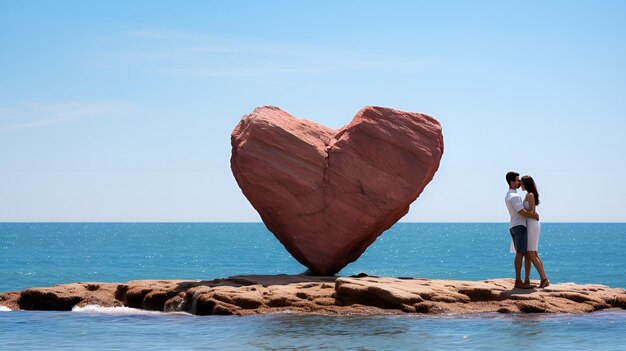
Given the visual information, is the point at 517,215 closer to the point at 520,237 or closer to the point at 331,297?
the point at 520,237

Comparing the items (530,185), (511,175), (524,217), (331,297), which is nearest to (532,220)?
(524,217)

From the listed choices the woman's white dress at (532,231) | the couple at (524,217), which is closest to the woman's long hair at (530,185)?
the couple at (524,217)

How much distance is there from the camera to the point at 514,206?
21.5 metres

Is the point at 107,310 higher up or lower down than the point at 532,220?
lower down

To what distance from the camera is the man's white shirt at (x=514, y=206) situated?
21484 millimetres

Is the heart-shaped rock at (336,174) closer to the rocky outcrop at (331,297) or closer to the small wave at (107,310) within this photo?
the rocky outcrop at (331,297)

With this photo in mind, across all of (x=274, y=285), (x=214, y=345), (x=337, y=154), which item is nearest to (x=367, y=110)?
(x=337, y=154)

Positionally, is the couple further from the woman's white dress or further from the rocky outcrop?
the rocky outcrop

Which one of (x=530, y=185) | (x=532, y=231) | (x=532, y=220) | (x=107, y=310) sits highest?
(x=530, y=185)

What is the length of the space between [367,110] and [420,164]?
1.90 m

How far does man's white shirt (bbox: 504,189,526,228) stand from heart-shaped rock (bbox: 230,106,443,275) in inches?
115

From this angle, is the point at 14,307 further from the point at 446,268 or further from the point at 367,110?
the point at 446,268

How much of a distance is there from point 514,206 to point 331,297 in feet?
14.7

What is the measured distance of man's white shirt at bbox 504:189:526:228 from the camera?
21484 millimetres
